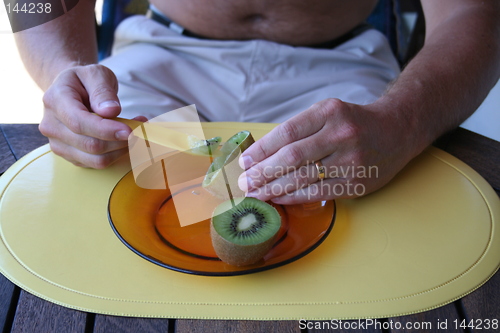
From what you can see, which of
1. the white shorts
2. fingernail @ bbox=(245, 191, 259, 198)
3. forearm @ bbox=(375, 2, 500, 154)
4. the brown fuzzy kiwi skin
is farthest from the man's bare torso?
the brown fuzzy kiwi skin

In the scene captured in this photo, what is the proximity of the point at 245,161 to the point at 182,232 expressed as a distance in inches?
6.9

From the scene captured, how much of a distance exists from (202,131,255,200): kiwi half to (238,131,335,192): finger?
0.04 m

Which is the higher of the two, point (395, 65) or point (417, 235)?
point (417, 235)

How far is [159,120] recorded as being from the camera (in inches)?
44.6

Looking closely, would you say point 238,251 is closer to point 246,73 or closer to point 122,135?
point 122,135

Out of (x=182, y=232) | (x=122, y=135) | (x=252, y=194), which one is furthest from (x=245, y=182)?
(x=122, y=135)

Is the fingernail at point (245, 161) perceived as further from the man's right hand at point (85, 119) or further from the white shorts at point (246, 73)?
the white shorts at point (246, 73)

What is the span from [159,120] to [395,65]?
81cm

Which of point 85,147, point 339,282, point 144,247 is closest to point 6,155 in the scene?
point 85,147

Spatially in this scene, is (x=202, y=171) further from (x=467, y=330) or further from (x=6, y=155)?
(x=467, y=330)

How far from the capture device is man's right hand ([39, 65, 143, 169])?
0.91 meters

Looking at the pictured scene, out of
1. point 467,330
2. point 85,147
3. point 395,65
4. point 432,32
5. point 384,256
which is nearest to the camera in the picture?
point 467,330

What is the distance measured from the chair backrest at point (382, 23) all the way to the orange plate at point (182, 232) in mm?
846

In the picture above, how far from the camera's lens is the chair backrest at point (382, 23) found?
1613 millimetres
